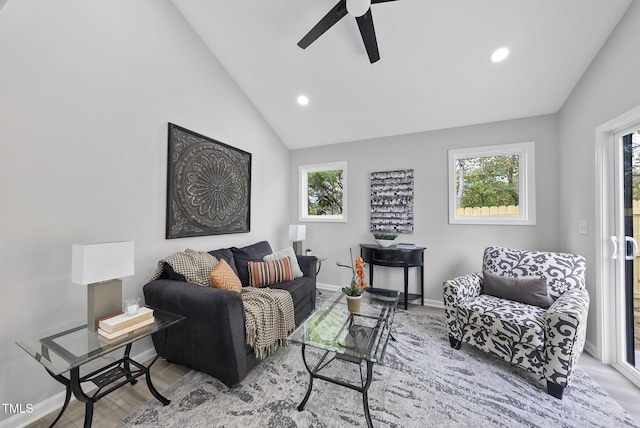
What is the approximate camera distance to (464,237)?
3.24m

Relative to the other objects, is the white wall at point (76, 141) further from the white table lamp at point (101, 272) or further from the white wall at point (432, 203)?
the white wall at point (432, 203)

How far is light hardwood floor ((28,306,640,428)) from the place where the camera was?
5.04 ft

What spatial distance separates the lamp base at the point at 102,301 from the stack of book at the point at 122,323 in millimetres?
42

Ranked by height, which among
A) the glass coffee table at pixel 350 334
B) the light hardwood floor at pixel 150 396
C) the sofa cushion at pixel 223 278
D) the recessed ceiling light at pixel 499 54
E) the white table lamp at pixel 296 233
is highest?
the recessed ceiling light at pixel 499 54

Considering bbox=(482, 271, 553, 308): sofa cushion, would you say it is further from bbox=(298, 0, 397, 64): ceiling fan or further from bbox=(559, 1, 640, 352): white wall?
bbox=(298, 0, 397, 64): ceiling fan

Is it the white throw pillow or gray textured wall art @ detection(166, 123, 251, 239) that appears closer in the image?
gray textured wall art @ detection(166, 123, 251, 239)

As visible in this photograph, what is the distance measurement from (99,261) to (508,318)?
2.91m

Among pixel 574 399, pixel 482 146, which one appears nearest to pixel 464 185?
pixel 482 146

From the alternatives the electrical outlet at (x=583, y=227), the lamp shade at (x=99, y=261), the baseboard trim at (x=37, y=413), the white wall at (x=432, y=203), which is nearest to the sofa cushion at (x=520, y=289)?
the electrical outlet at (x=583, y=227)

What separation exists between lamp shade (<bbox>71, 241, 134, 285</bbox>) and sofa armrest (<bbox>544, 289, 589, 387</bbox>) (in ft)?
9.62

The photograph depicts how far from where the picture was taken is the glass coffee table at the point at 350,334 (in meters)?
1.57

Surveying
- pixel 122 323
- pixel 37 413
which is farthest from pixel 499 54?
pixel 37 413

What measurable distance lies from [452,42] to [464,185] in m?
1.75

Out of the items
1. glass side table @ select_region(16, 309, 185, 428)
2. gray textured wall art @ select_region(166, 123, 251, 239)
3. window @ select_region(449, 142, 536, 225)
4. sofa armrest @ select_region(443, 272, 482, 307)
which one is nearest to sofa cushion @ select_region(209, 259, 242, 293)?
glass side table @ select_region(16, 309, 185, 428)
